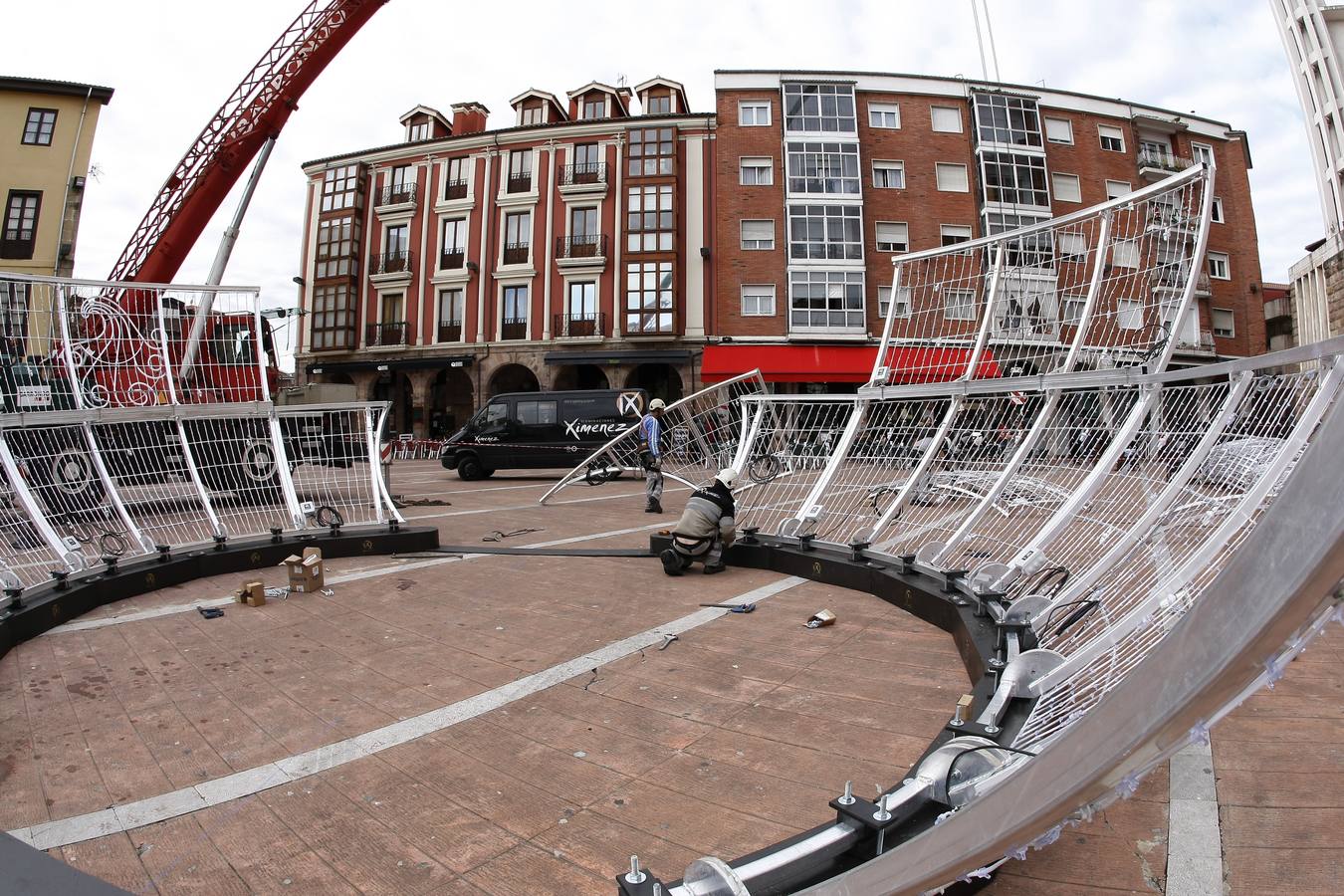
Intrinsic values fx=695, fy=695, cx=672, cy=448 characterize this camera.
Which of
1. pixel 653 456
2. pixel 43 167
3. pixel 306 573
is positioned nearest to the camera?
pixel 306 573

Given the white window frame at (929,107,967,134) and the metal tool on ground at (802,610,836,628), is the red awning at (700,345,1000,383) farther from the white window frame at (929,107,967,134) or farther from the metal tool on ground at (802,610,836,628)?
the metal tool on ground at (802,610,836,628)

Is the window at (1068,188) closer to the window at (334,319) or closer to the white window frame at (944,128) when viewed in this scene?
the white window frame at (944,128)

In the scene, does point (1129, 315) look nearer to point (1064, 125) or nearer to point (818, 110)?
point (818, 110)

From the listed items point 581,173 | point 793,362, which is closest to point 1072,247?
point 793,362

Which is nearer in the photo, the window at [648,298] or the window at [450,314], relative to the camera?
the window at [648,298]

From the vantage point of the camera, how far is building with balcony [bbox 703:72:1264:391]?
28828 mm

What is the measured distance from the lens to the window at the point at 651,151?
30.3m

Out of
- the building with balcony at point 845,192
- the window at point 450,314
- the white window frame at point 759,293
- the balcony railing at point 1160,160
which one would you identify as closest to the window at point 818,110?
the building with balcony at point 845,192

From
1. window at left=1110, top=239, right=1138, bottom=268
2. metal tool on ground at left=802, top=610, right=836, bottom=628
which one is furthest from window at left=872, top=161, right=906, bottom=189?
metal tool on ground at left=802, top=610, right=836, bottom=628

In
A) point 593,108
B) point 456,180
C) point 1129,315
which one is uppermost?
point 593,108

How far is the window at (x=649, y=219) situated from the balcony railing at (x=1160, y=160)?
23.1 metres

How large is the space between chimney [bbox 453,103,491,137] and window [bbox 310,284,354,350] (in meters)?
9.54

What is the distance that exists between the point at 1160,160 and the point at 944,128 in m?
12.4

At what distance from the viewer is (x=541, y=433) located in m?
17.3
